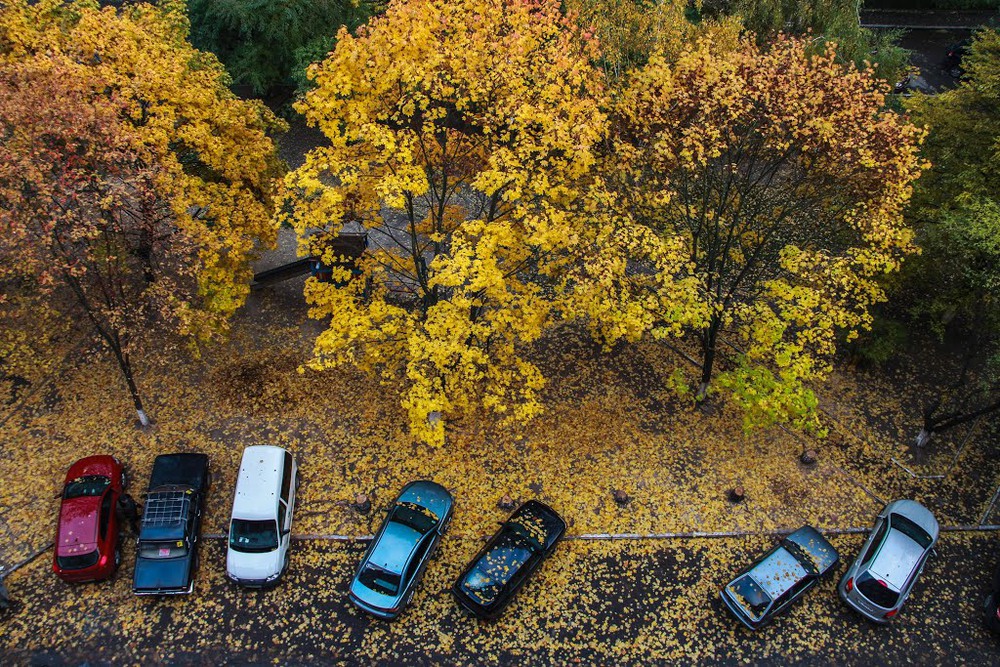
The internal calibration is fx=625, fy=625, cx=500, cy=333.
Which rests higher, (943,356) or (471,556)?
(943,356)

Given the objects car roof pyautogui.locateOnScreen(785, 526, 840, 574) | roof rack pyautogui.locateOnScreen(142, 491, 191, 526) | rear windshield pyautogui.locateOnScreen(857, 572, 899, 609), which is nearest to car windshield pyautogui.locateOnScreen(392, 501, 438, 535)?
roof rack pyautogui.locateOnScreen(142, 491, 191, 526)

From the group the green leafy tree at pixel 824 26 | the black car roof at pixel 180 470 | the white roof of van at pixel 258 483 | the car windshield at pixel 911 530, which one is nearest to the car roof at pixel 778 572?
the car windshield at pixel 911 530

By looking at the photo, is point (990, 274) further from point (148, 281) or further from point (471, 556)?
point (148, 281)

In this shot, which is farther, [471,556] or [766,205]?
[766,205]

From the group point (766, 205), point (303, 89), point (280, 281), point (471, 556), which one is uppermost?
point (766, 205)

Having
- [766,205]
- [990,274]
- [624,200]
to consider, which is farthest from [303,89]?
[990,274]

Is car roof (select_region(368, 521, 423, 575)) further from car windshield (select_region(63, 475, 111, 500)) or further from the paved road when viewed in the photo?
car windshield (select_region(63, 475, 111, 500))
